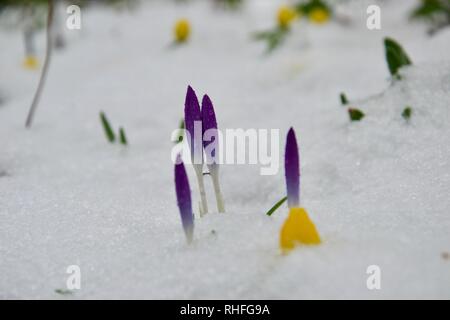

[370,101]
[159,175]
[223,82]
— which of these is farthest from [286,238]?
[223,82]

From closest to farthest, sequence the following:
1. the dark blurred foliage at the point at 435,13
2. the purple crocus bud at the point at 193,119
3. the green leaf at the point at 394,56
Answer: the purple crocus bud at the point at 193,119 < the green leaf at the point at 394,56 < the dark blurred foliage at the point at 435,13

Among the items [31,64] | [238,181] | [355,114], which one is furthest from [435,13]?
[31,64]

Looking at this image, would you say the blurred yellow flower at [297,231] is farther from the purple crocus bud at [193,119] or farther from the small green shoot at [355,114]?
the small green shoot at [355,114]

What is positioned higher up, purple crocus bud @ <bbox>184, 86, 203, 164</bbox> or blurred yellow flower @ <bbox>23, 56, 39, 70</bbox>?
blurred yellow flower @ <bbox>23, 56, 39, 70</bbox>

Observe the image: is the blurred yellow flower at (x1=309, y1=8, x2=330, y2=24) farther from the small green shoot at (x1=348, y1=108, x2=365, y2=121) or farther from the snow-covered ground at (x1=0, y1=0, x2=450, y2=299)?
the small green shoot at (x1=348, y1=108, x2=365, y2=121)

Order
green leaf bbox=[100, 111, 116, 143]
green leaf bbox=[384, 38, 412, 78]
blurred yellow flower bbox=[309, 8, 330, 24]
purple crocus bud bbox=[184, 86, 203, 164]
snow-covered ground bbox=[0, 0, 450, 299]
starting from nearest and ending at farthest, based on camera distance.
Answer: snow-covered ground bbox=[0, 0, 450, 299] < purple crocus bud bbox=[184, 86, 203, 164] < green leaf bbox=[384, 38, 412, 78] < green leaf bbox=[100, 111, 116, 143] < blurred yellow flower bbox=[309, 8, 330, 24]

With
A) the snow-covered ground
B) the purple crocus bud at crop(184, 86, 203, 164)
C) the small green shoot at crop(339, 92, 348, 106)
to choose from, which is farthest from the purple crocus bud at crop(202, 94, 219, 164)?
the small green shoot at crop(339, 92, 348, 106)

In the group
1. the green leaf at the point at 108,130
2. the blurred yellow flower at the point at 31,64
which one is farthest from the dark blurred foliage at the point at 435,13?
the blurred yellow flower at the point at 31,64

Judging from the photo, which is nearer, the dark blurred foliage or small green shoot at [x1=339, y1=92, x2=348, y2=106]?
small green shoot at [x1=339, y1=92, x2=348, y2=106]
